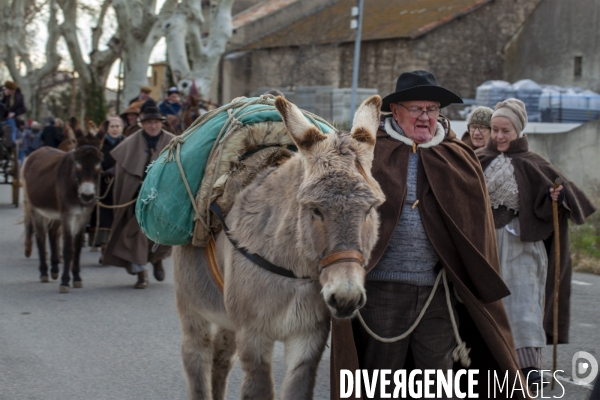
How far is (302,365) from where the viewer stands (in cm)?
440

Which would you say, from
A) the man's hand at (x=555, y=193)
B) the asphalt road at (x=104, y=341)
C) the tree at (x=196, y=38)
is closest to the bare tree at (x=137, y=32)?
the tree at (x=196, y=38)

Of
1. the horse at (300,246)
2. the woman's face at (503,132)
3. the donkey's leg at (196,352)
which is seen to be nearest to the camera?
the horse at (300,246)

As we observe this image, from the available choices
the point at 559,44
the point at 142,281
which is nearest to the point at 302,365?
the point at 142,281

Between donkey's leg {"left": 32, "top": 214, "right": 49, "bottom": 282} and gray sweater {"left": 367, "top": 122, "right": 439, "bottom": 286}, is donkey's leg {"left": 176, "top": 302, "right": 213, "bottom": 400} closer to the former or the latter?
gray sweater {"left": 367, "top": 122, "right": 439, "bottom": 286}

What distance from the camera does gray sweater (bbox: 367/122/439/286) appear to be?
460 cm

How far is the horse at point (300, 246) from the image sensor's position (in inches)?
158

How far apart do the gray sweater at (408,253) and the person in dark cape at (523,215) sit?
1948 mm

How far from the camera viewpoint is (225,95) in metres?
42.5

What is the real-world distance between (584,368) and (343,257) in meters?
3.88

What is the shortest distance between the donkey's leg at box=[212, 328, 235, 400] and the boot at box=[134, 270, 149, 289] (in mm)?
5065

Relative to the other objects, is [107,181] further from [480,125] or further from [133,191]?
[480,125]

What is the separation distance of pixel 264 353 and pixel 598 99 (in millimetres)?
23037

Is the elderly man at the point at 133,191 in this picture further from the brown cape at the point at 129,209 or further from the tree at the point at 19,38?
the tree at the point at 19,38

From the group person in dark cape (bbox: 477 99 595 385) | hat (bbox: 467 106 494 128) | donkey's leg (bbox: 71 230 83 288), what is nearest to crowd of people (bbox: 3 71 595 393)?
person in dark cape (bbox: 477 99 595 385)
